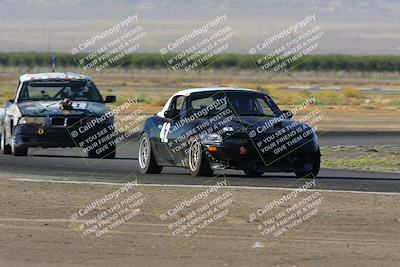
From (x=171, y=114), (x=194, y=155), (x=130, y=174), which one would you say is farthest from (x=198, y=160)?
(x=130, y=174)

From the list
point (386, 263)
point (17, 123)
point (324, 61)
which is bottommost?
point (324, 61)

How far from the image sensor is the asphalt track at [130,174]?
17812mm

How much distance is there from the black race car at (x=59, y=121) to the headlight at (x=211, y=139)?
5128mm

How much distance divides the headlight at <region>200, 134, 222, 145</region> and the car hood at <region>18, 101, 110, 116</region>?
5237 millimetres

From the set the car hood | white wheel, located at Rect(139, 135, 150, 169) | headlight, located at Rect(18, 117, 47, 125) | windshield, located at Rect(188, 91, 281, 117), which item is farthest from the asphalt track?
windshield, located at Rect(188, 91, 281, 117)

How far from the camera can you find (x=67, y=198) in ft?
51.3

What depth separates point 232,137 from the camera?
18047 millimetres

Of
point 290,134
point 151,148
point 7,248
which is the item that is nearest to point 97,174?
point 151,148

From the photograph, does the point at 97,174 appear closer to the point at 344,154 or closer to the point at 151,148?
the point at 151,148

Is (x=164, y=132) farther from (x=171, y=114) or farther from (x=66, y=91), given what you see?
(x=66, y=91)

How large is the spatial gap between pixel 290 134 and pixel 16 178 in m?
4.07

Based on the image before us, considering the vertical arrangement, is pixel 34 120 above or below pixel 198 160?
below

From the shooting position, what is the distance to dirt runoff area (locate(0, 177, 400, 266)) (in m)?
11.1

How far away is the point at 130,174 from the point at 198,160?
1649 mm
